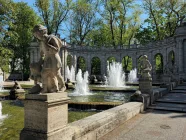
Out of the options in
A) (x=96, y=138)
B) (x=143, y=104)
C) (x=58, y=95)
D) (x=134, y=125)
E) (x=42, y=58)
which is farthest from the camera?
(x=143, y=104)

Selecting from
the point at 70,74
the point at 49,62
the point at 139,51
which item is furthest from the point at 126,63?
the point at 49,62

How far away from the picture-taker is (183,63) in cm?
3069

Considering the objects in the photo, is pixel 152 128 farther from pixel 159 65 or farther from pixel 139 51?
pixel 159 65

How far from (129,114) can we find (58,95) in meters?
4.64

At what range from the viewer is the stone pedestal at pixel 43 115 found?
4.32 metres

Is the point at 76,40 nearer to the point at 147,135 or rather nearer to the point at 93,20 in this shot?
the point at 93,20

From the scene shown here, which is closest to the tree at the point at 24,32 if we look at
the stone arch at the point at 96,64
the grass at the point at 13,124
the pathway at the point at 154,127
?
the stone arch at the point at 96,64

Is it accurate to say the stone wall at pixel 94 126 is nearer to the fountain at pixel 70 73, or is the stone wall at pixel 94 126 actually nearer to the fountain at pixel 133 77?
the fountain at pixel 133 77

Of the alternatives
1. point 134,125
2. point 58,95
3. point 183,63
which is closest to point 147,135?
point 134,125

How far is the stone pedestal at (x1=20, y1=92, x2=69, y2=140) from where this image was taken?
4.32m

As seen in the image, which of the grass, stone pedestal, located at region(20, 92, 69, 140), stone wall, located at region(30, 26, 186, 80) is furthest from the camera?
stone wall, located at region(30, 26, 186, 80)

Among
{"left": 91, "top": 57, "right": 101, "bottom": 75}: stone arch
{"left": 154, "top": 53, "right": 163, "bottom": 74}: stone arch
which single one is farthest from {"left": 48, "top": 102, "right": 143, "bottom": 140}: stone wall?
{"left": 91, "top": 57, "right": 101, "bottom": 75}: stone arch

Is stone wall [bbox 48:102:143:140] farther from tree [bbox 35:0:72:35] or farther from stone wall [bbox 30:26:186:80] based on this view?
tree [bbox 35:0:72:35]

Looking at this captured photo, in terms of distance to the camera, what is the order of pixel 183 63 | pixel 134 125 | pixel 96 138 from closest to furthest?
pixel 96 138
pixel 134 125
pixel 183 63
